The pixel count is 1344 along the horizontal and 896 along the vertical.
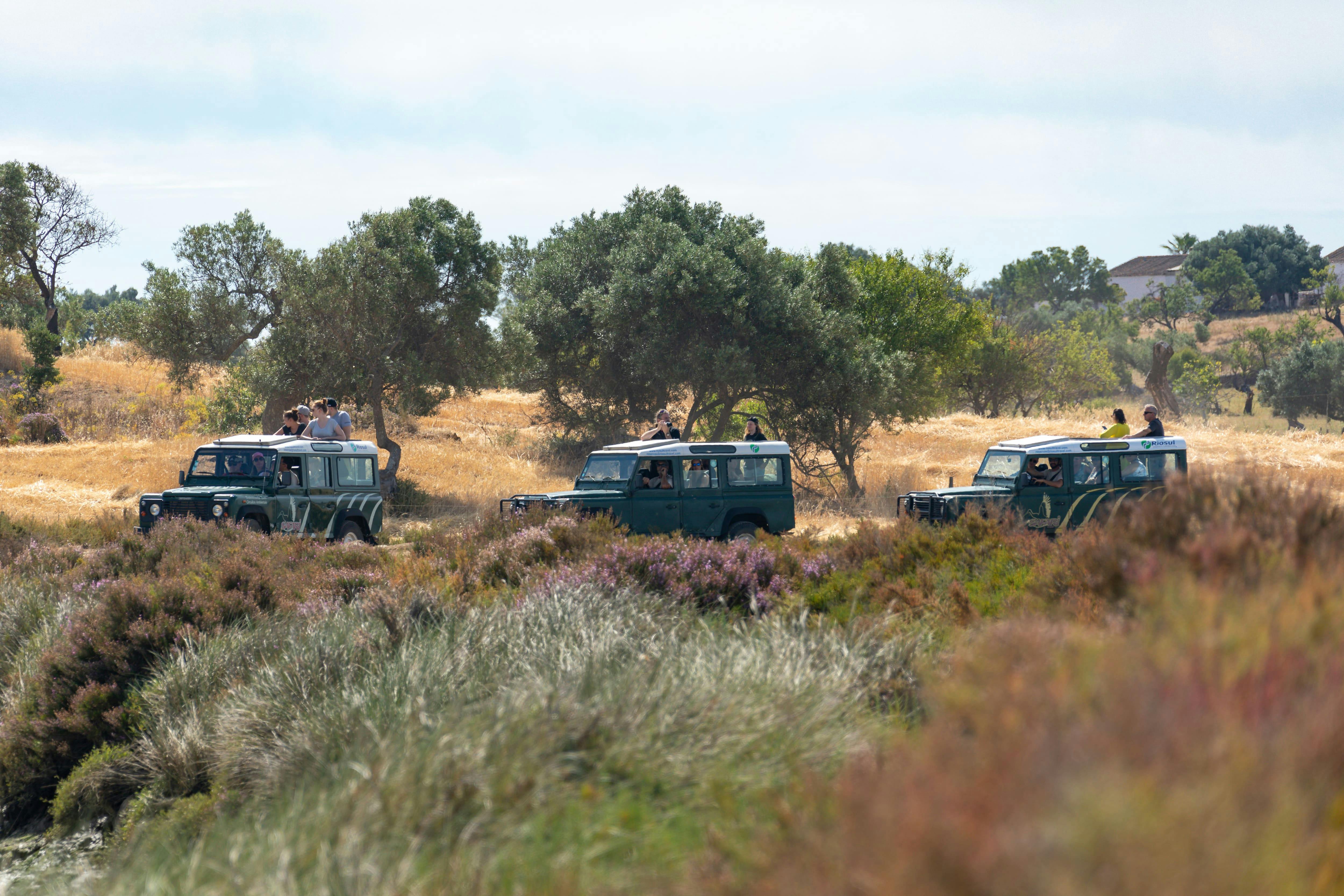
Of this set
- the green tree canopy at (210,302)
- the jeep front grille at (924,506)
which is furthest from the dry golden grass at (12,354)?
the jeep front grille at (924,506)

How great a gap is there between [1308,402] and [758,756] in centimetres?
4938

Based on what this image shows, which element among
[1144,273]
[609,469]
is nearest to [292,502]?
[609,469]

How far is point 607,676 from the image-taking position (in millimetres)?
5039

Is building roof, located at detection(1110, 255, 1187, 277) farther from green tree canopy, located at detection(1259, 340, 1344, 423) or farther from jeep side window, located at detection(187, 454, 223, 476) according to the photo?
jeep side window, located at detection(187, 454, 223, 476)

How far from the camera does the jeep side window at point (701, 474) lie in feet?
44.2

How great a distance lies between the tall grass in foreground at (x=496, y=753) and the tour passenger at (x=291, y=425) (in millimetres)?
8490

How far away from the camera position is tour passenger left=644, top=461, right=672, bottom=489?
13.3 meters

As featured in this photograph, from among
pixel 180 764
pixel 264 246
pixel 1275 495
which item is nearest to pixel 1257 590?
pixel 1275 495

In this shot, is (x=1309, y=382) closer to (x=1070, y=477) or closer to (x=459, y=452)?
(x=459, y=452)

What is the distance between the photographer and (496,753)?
375cm

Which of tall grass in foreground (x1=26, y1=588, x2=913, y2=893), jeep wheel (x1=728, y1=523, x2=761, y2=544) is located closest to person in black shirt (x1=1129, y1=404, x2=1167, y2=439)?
jeep wheel (x1=728, y1=523, x2=761, y2=544)

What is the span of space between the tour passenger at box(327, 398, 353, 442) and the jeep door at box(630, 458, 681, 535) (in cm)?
486

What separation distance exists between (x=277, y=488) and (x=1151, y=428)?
11.9 metres

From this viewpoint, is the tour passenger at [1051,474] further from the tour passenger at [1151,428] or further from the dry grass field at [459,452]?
the dry grass field at [459,452]
